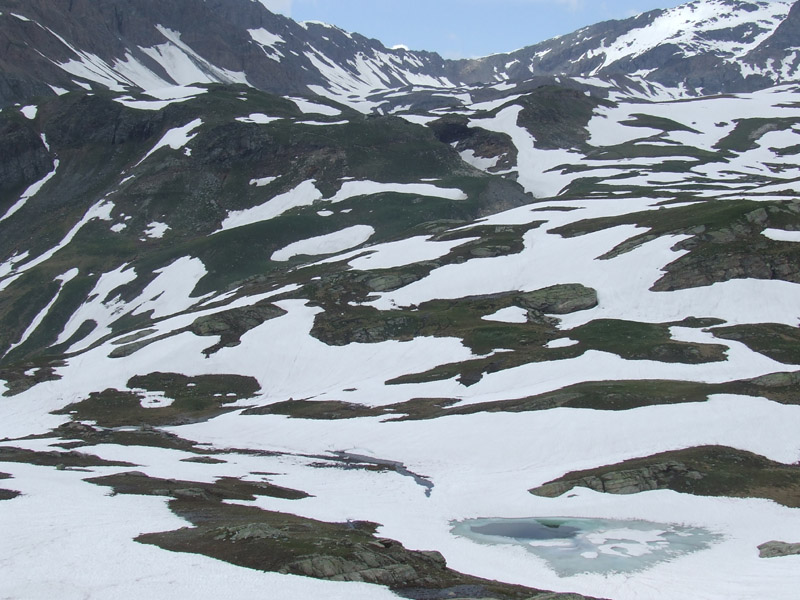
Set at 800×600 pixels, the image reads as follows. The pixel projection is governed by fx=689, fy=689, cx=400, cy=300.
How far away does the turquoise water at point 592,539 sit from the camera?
28.1m

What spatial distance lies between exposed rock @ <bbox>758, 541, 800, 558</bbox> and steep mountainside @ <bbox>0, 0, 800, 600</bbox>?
156 millimetres

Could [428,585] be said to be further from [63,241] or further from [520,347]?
[63,241]

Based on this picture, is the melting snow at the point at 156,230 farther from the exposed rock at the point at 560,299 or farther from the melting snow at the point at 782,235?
the melting snow at the point at 782,235

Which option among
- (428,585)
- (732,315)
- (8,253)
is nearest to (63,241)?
(8,253)

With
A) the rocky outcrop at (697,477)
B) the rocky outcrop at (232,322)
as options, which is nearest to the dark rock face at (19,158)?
the rocky outcrop at (232,322)

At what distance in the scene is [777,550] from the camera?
91.5ft

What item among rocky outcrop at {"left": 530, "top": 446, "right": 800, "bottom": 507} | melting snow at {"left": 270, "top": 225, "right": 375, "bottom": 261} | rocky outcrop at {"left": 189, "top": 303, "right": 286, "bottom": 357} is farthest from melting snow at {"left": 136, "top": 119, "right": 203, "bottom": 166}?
rocky outcrop at {"left": 530, "top": 446, "right": 800, "bottom": 507}

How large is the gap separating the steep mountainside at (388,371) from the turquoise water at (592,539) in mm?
190

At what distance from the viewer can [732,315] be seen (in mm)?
63844

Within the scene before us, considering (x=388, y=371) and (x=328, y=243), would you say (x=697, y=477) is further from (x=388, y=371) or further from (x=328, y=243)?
(x=328, y=243)

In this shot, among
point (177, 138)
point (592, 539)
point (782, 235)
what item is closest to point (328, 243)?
point (177, 138)

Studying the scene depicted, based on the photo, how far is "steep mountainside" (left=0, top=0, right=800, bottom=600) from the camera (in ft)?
86.4

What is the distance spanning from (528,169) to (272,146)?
60.2m

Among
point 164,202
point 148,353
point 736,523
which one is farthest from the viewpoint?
point 164,202
